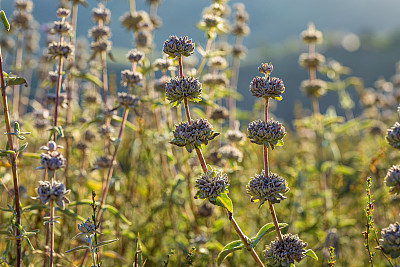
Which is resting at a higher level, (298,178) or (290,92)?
(290,92)

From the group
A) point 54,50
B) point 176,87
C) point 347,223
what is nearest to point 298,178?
point 347,223

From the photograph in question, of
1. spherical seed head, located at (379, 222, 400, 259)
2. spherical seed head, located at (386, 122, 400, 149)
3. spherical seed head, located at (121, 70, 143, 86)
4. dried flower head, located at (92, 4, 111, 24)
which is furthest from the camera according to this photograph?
dried flower head, located at (92, 4, 111, 24)

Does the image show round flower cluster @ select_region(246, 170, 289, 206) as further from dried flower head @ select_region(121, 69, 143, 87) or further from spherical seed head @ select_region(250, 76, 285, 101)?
dried flower head @ select_region(121, 69, 143, 87)

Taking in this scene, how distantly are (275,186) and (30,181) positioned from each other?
428cm

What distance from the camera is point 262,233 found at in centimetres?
222

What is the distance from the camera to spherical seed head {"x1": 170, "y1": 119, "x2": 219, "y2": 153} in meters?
2.16

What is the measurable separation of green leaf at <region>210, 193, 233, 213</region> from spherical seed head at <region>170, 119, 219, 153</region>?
1.00 ft

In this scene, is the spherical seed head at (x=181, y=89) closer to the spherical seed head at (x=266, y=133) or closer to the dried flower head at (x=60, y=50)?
the spherical seed head at (x=266, y=133)

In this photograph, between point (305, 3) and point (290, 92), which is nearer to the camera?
point (290, 92)

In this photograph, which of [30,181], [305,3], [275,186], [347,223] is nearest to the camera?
[275,186]

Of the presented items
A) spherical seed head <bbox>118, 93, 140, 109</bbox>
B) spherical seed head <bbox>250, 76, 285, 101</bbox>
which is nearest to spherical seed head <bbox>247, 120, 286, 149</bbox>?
spherical seed head <bbox>250, 76, 285, 101</bbox>

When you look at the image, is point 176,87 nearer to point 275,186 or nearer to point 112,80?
point 275,186

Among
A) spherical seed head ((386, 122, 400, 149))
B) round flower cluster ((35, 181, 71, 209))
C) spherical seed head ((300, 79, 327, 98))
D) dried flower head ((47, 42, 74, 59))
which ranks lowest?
round flower cluster ((35, 181, 71, 209))

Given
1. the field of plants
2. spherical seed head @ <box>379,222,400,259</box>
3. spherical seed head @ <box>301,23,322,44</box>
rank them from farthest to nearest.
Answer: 1. spherical seed head @ <box>301,23,322,44</box>
2. the field of plants
3. spherical seed head @ <box>379,222,400,259</box>
